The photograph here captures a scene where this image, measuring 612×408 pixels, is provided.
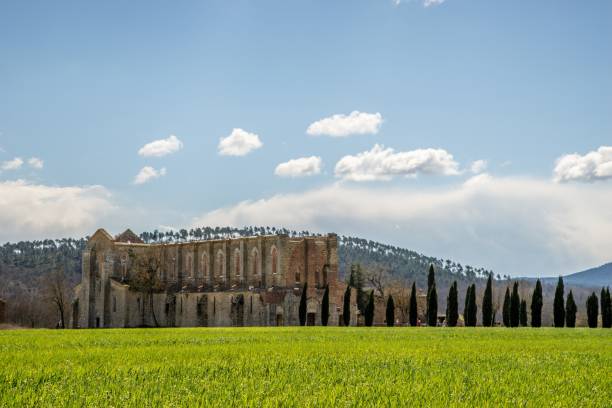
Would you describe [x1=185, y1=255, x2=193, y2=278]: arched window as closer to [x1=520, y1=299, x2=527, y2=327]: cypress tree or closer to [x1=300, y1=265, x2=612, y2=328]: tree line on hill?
[x1=300, y1=265, x2=612, y2=328]: tree line on hill

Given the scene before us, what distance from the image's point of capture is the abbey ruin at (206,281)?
63.7m

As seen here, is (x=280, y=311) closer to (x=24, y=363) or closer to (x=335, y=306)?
(x=335, y=306)

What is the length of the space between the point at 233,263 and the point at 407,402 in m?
57.7

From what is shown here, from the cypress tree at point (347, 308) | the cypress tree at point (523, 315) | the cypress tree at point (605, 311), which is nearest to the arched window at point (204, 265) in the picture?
the cypress tree at point (347, 308)

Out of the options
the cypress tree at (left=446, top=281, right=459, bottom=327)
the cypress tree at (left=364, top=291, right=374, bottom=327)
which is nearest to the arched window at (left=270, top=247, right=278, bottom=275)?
the cypress tree at (left=364, top=291, right=374, bottom=327)

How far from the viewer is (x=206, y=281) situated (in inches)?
2795

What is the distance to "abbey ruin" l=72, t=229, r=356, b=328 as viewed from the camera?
2507 inches

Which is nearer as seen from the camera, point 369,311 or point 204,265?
point 369,311

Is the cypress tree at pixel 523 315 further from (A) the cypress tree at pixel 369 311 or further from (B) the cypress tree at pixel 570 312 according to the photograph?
(A) the cypress tree at pixel 369 311

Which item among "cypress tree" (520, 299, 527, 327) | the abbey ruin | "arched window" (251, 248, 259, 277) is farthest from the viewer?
"arched window" (251, 248, 259, 277)

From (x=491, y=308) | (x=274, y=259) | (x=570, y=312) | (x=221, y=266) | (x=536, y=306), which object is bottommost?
(x=570, y=312)

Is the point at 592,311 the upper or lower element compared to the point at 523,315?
upper

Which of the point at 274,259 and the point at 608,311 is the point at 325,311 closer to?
the point at 274,259

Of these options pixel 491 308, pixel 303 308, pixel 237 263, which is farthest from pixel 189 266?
pixel 491 308
